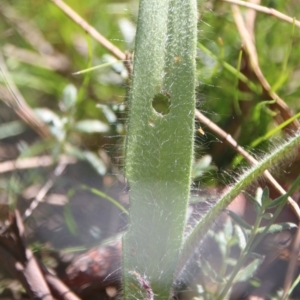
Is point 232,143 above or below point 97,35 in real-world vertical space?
below

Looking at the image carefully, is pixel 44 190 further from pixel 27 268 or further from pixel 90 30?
pixel 90 30

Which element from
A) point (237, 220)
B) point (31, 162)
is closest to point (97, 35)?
point (31, 162)

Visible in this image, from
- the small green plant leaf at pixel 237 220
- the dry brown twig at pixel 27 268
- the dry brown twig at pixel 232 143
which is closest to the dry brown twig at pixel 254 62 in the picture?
the dry brown twig at pixel 232 143

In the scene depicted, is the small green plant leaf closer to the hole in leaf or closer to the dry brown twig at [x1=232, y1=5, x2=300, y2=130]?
the hole in leaf

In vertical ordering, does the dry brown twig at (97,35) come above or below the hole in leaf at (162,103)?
above

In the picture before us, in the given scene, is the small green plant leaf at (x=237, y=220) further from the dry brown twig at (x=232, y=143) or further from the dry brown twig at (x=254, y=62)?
the dry brown twig at (x=254, y=62)

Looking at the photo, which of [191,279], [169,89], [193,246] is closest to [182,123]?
[169,89]

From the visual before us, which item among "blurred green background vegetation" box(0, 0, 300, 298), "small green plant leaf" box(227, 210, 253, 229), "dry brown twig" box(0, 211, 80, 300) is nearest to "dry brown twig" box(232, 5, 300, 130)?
"blurred green background vegetation" box(0, 0, 300, 298)

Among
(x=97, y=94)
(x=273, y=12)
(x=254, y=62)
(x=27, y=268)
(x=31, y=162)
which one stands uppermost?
(x=273, y=12)

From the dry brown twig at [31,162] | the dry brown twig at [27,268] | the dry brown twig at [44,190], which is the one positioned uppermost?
the dry brown twig at [31,162]
